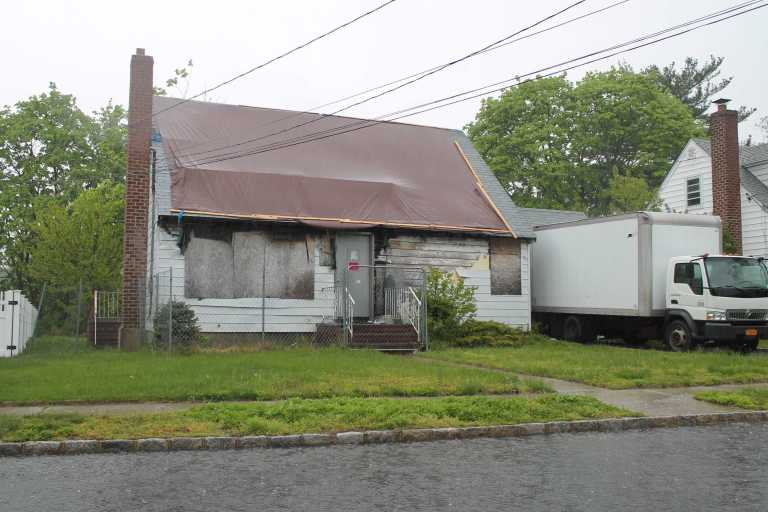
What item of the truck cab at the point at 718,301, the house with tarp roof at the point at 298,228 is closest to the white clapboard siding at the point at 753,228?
the truck cab at the point at 718,301

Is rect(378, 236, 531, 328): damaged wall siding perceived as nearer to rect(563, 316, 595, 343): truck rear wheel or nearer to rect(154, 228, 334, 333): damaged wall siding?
rect(563, 316, 595, 343): truck rear wheel

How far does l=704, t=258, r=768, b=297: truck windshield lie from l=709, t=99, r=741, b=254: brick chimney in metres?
6.16

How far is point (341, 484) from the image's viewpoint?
22.0 feet

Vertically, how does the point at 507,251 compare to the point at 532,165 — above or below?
below

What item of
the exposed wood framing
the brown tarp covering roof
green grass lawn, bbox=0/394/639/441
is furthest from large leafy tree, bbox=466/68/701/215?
green grass lawn, bbox=0/394/639/441

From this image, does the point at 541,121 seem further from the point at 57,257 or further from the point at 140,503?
the point at 140,503

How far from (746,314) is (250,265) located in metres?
12.4

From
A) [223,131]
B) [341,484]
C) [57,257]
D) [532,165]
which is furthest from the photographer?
[532,165]

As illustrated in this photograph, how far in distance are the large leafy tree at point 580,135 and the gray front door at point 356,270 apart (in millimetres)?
27974

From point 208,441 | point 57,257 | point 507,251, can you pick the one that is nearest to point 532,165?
point 507,251

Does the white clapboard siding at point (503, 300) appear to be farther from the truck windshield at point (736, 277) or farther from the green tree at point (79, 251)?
the green tree at point (79, 251)

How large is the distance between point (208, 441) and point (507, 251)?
16282 millimetres

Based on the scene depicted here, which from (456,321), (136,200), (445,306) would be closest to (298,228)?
(136,200)

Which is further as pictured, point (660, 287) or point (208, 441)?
point (660, 287)
